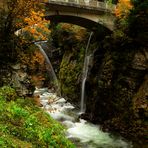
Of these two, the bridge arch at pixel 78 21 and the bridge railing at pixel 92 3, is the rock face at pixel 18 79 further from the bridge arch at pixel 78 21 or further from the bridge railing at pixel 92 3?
the bridge arch at pixel 78 21

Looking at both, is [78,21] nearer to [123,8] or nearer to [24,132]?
[123,8]

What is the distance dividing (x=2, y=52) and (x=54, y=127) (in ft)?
31.2

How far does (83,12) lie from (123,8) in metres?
4.16

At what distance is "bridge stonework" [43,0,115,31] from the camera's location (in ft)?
94.9

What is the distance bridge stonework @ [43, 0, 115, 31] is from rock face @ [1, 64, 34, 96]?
6.88m

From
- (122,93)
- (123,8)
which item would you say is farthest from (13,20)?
(122,93)

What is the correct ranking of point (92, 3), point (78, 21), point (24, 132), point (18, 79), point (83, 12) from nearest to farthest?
point (24, 132)
point (18, 79)
point (83, 12)
point (92, 3)
point (78, 21)

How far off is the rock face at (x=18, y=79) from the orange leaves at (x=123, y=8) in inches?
464

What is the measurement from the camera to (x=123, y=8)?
3030 cm

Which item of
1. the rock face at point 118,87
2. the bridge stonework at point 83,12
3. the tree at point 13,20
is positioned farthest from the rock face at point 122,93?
the tree at point 13,20

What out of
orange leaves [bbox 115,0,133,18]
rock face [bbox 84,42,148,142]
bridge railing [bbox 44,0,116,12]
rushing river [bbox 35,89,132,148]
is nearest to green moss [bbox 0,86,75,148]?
rushing river [bbox 35,89,132,148]

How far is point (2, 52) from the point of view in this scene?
864 inches

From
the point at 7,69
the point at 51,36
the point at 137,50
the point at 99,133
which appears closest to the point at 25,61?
the point at 7,69

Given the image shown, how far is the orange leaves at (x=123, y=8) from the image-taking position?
29359 mm
